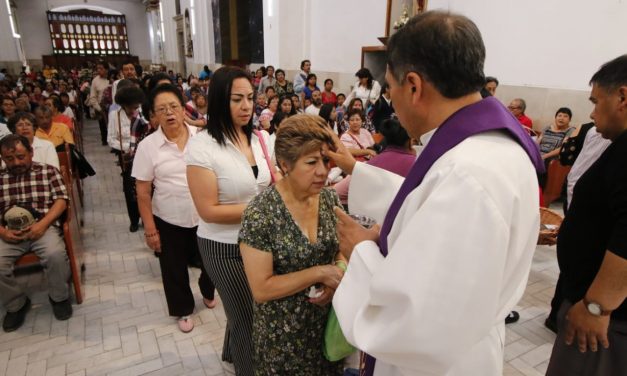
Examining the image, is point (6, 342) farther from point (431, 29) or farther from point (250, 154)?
point (431, 29)

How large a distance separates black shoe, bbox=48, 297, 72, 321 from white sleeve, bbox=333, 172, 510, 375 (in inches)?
115

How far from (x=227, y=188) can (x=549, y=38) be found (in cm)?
529

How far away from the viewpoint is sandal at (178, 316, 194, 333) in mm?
2687

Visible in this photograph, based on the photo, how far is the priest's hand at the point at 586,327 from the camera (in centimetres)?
140

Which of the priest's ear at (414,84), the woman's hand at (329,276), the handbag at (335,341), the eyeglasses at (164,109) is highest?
the priest's ear at (414,84)

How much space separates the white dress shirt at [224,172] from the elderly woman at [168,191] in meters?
0.75

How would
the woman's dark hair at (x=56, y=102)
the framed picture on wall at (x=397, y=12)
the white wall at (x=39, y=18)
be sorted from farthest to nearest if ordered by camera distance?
the white wall at (x=39, y=18) < the framed picture on wall at (x=397, y=12) < the woman's dark hair at (x=56, y=102)

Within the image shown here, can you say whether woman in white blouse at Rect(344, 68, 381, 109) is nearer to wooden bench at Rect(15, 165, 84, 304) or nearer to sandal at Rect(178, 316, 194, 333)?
wooden bench at Rect(15, 165, 84, 304)

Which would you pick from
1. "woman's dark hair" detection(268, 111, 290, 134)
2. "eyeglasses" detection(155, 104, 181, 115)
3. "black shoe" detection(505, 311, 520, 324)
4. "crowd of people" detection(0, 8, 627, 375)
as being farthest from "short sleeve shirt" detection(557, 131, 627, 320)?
"woman's dark hair" detection(268, 111, 290, 134)

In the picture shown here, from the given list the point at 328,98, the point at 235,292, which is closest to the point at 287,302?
the point at 235,292

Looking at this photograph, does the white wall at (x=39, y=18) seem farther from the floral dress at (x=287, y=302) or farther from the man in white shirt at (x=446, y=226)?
the man in white shirt at (x=446, y=226)

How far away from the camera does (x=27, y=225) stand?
2748 millimetres

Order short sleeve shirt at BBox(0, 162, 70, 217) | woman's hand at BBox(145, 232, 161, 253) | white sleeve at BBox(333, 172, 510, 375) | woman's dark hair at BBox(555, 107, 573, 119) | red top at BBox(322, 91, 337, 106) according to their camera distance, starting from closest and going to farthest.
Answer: white sleeve at BBox(333, 172, 510, 375) < woman's hand at BBox(145, 232, 161, 253) < short sleeve shirt at BBox(0, 162, 70, 217) < woman's dark hair at BBox(555, 107, 573, 119) < red top at BBox(322, 91, 337, 106)

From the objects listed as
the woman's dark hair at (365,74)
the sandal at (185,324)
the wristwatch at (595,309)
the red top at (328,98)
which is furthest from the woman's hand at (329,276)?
the red top at (328,98)
